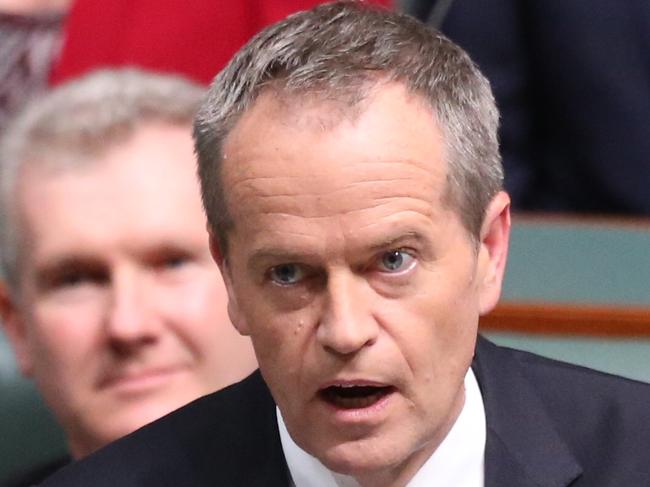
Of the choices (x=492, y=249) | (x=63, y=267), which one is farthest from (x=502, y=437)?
(x=63, y=267)

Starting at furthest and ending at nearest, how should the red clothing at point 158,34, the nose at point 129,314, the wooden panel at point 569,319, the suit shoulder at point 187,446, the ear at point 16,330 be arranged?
the red clothing at point 158,34 → the wooden panel at point 569,319 → the ear at point 16,330 → the nose at point 129,314 → the suit shoulder at point 187,446

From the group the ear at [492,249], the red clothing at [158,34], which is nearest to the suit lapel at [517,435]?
the ear at [492,249]

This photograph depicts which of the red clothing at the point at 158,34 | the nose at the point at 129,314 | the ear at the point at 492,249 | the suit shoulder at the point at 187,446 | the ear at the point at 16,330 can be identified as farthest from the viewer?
the red clothing at the point at 158,34

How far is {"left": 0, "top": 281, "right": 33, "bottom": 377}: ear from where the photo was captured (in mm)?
2176

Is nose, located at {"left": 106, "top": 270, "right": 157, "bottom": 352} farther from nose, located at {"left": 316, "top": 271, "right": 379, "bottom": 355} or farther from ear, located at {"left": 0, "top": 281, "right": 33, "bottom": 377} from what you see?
nose, located at {"left": 316, "top": 271, "right": 379, "bottom": 355}

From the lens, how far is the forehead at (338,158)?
143 cm

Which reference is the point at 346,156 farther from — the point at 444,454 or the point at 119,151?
the point at 119,151

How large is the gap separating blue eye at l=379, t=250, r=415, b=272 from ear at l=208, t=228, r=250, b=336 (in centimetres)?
16

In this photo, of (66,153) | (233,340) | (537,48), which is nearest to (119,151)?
(66,153)

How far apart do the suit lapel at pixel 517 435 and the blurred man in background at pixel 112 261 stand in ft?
1.56

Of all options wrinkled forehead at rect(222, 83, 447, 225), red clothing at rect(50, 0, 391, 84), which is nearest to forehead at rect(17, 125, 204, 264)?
red clothing at rect(50, 0, 391, 84)

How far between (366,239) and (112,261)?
2.31 ft

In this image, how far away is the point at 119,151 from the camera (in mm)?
2137

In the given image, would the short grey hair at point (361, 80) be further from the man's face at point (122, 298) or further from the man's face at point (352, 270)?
the man's face at point (122, 298)
